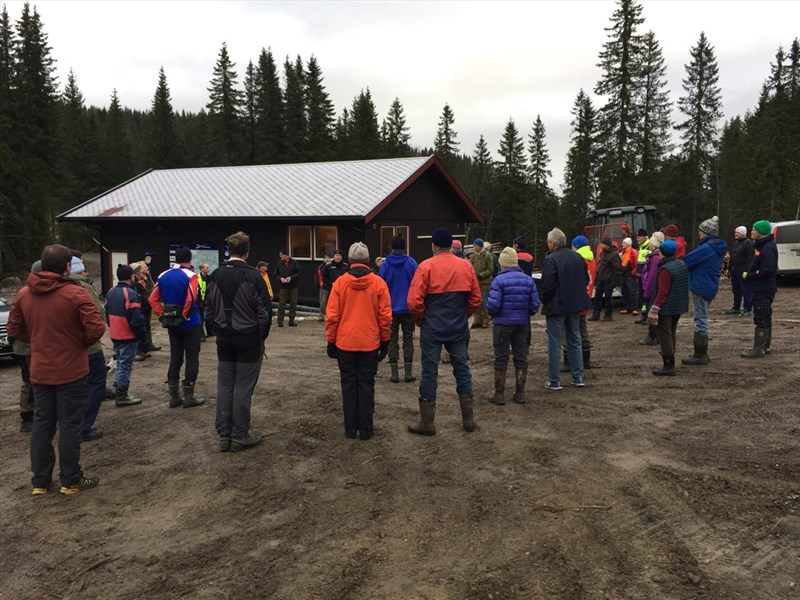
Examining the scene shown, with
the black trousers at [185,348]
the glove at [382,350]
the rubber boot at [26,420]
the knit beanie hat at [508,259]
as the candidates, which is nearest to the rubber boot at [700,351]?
the knit beanie hat at [508,259]

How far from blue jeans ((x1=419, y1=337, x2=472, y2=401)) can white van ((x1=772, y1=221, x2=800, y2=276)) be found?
1579 cm

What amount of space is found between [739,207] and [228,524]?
51.6 meters

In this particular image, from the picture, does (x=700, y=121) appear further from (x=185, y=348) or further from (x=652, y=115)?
(x=185, y=348)

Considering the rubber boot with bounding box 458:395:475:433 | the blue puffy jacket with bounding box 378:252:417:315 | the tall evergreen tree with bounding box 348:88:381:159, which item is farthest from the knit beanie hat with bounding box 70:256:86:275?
the tall evergreen tree with bounding box 348:88:381:159

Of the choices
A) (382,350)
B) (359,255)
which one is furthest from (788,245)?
(359,255)

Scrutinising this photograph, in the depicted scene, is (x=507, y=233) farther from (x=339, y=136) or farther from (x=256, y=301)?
(x=256, y=301)

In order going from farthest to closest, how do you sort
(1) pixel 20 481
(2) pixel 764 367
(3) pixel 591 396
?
1. (2) pixel 764 367
2. (3) pixel 591 396
3. (1) pixel 20 481

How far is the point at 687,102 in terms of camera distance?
4303 centimetres

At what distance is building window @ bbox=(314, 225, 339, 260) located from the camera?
18456 millimetres

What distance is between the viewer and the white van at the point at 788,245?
1720 cm

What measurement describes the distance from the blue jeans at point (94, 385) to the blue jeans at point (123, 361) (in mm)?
1360

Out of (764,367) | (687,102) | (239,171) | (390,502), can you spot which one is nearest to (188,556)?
(390,502)

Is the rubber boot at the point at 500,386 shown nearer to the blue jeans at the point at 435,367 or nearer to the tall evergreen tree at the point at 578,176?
the blue jeans at the point at 435,367

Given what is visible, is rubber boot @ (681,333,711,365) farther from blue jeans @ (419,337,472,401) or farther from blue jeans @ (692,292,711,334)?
blue jeans @ (419,337,472,401)
